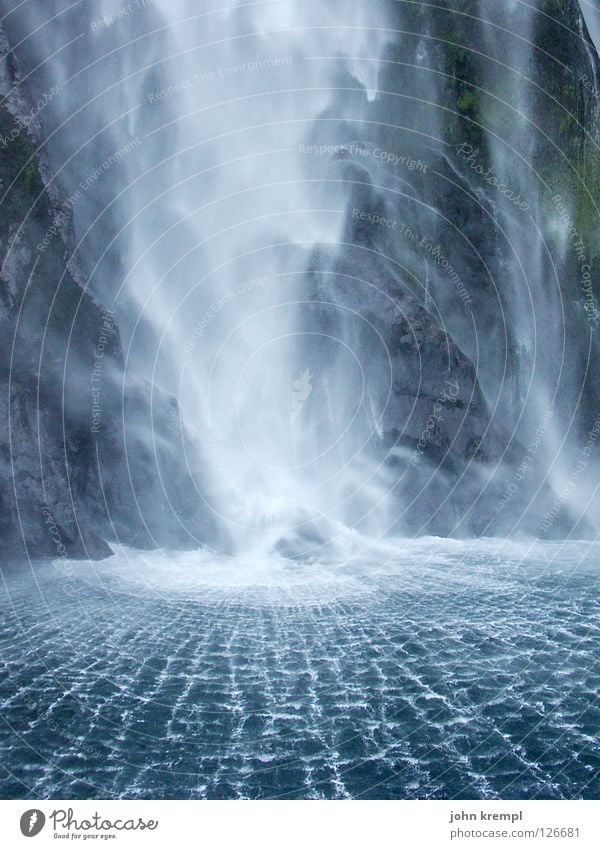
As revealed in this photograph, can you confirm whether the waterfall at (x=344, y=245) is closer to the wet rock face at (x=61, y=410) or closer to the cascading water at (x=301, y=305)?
the cascading water at (x=301, y=305)

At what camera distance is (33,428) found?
46.5 m

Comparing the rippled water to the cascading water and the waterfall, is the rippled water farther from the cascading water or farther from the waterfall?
the waterfall

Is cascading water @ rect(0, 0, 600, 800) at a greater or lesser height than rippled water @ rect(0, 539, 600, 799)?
greater

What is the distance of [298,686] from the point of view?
1026 inches

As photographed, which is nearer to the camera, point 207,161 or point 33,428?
point 33,428

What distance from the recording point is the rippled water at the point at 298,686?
1972cm

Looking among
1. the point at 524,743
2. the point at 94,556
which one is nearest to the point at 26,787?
the point at 524,743

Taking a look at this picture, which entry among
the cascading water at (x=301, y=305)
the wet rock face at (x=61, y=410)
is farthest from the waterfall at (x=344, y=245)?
the wet rock face at (x=61, y=410)

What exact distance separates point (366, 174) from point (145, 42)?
22.8m

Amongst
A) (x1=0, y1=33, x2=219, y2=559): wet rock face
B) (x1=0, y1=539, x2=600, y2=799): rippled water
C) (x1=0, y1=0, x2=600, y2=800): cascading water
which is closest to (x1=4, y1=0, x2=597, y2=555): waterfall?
(x1=0, y1=0, x2=600, y2=800): cascading water

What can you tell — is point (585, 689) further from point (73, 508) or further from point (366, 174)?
point (366, 174)

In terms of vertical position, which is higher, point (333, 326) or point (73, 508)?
point (333, 326)

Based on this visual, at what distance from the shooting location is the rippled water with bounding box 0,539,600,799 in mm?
19719

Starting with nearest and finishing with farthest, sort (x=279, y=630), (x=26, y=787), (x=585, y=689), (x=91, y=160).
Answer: (x=26, y=787)
(x=585, y=689)
(x=279, y=630)
(x=91, y=160)
